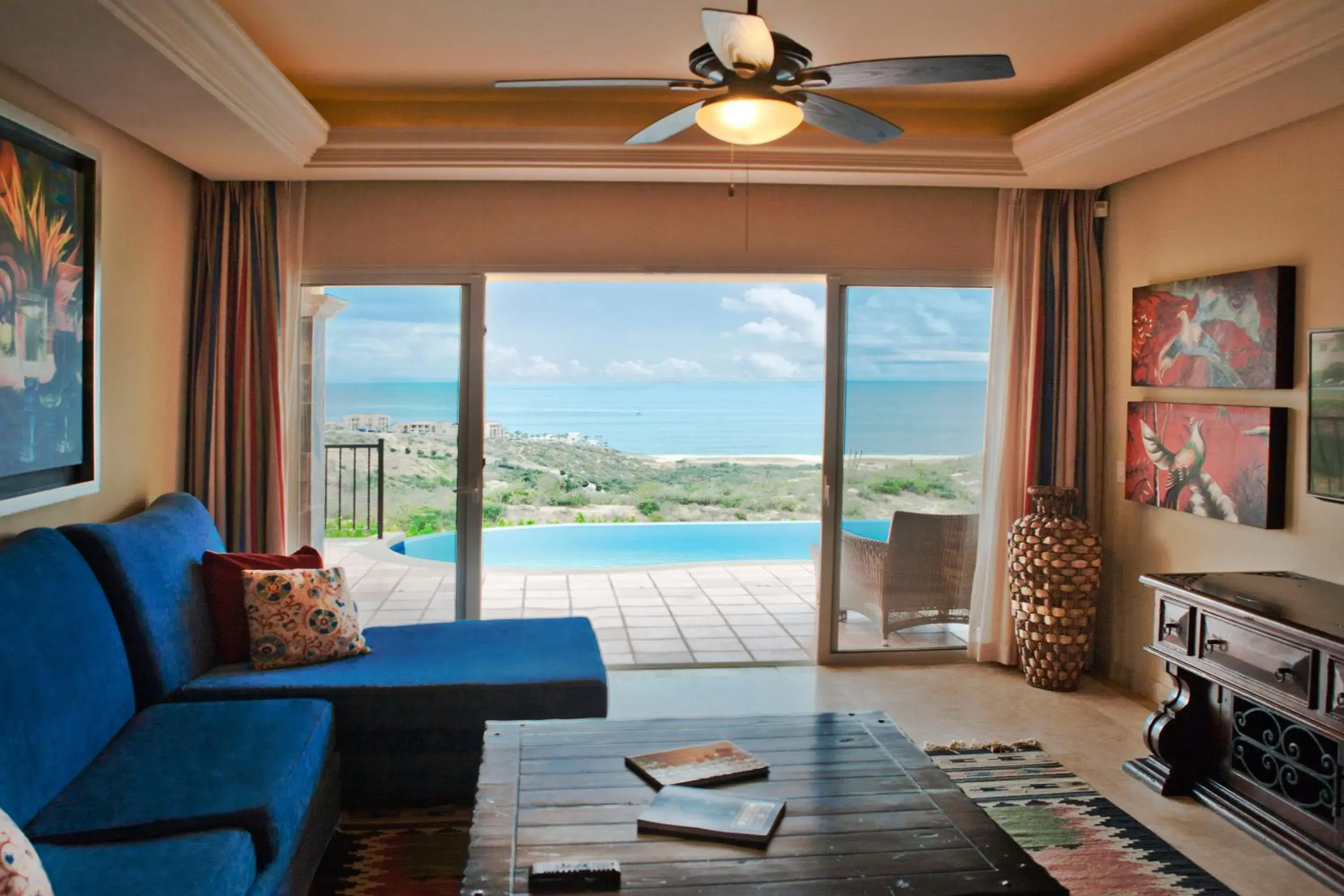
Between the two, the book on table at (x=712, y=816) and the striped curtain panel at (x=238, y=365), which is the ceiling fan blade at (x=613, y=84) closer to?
the book on table at (x=712, y=816)

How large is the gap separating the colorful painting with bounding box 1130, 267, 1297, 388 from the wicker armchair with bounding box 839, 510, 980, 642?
1.17 meters

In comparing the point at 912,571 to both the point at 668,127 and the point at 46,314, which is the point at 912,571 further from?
the point at 46,314

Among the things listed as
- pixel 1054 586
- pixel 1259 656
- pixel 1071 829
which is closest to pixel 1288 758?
pixel 1259 656

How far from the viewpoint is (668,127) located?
3.02 meters

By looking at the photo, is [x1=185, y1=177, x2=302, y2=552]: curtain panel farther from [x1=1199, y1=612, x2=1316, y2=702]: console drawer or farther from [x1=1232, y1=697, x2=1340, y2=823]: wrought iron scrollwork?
[x1=1232, y1=697, x2=1340, y2=823]: wrought iron scrollwork

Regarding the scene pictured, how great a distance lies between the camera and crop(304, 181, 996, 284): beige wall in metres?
4.82

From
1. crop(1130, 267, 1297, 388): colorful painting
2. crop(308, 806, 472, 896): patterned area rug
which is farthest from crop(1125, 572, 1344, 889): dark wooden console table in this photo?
crop(308, 806, 472, 896): patterned area rug

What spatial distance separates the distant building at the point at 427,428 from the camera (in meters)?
4.94

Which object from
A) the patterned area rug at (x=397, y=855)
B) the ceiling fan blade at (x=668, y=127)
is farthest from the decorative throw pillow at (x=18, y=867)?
the ceiling fan blade at (x=668, y=127)

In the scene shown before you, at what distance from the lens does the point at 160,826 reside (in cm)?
229

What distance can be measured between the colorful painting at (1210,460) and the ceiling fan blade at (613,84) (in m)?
2.61

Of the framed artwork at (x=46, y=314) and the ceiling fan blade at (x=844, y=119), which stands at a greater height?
the ceiling fan blade at (x=844, y=119)

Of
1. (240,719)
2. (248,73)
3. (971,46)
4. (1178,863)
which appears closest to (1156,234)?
(971,46)

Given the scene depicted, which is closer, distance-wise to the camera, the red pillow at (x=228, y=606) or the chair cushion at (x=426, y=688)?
the chair cushion at (x=426, y=688)
